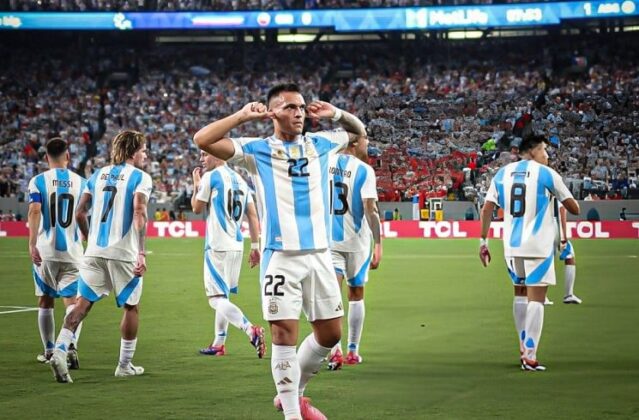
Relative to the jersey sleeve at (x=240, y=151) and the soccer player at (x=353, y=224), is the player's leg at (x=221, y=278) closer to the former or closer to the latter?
the soccer player at (x=353, y=224)

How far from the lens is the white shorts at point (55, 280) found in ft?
36.0

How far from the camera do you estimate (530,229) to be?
10516 mm

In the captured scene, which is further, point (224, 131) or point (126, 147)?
point (126, 147)

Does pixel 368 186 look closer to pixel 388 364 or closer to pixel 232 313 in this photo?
pixel 388 364

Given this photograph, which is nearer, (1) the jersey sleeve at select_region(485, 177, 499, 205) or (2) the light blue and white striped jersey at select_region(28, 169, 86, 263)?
(1) the jersey sleeve at select_region(485, 177, 499, 205)

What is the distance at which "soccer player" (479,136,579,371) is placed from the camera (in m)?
10.3

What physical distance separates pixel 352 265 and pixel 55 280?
10.2 feet

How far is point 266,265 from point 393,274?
15752 millimetres

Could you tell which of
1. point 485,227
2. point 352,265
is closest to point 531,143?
point 485,227

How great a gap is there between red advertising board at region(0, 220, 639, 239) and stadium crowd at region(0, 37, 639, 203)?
2036mm

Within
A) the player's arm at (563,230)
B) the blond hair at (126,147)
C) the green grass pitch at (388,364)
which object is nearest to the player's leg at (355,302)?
the green grass pitch at (388,364)

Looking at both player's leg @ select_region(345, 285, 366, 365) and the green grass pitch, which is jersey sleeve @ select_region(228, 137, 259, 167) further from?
player's leg @ select_region(345, 285, 366, 365)

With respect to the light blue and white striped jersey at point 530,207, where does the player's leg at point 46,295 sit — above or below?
below

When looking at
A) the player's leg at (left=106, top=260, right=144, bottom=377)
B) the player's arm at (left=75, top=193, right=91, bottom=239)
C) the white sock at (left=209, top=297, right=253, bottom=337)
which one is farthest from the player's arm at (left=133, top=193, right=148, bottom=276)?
the white sock at (left=209, top=297, right=253, bottom=337)
